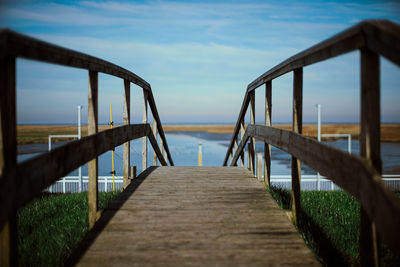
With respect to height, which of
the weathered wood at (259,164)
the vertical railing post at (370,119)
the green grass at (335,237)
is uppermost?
the vertical railing post at (370,119)

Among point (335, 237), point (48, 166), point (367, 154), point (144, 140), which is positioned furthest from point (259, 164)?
point (48, 166)

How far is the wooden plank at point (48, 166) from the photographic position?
4.95ft

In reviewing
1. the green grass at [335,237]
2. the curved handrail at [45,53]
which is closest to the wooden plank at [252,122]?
the green grass at [335,237]

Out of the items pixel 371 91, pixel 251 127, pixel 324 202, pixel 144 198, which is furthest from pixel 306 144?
pixel 324 202

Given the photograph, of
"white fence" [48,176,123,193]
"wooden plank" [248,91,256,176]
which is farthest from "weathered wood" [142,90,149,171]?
"white fence" [48,176,123,193]

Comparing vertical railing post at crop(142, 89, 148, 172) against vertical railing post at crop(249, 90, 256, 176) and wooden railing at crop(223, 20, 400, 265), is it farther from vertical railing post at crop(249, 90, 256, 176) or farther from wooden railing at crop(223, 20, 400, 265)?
wooden railing at crop(223, 20, 400, 265)

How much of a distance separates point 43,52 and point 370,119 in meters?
1.70

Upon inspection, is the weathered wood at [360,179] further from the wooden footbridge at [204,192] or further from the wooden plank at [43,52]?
the wooden plank at [43,52]

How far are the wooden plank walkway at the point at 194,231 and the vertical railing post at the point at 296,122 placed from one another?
14cm

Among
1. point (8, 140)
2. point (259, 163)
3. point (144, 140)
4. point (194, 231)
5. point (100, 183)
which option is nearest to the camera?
point (8, 140)

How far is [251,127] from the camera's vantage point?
4.63m

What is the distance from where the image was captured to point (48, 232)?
11.6ft

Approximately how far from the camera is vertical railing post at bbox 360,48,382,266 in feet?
5.28

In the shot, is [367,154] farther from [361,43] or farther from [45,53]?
[45,53]
